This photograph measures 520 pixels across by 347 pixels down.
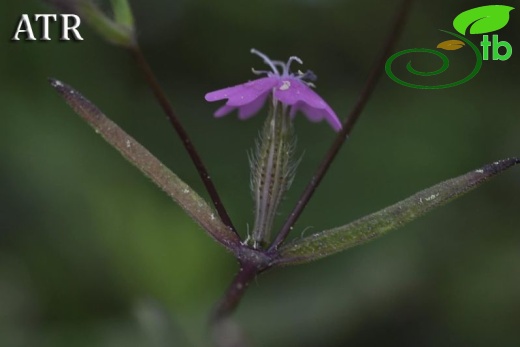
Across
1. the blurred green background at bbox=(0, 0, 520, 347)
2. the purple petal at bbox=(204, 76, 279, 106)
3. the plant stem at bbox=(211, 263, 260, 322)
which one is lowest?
the blurred green background at bbox=(0, 0, 520, 347)

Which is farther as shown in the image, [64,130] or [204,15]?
[204,15]

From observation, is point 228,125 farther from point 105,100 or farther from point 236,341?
point 236,341

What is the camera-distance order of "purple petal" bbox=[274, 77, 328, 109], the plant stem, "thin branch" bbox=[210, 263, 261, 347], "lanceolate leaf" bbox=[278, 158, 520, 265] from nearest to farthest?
"thin branch" bbox=[210, 263, 261, 347] < the plant stem < "lanceolate leaf" bbox=[278, 158, 520, 265] < "purple petal" bbox=[274, 77, 328, 109]

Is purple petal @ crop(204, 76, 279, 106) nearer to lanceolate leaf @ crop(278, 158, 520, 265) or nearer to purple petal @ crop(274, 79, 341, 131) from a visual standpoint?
purple petal @ crop(274, 79, 341, 131)

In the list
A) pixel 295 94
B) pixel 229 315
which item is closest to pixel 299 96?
pixel 295 94

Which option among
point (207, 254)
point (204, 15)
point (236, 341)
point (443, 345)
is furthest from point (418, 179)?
point (236, 341)

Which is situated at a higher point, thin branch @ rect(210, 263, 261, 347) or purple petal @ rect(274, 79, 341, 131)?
purple petal @ rect(274, 79, 341, 131)

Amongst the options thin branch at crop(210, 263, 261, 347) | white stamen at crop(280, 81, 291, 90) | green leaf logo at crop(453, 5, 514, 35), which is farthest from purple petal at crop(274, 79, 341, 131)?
green leaf logo at crop(453, 5, 514, 35)

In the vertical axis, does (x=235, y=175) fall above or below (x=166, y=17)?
below
